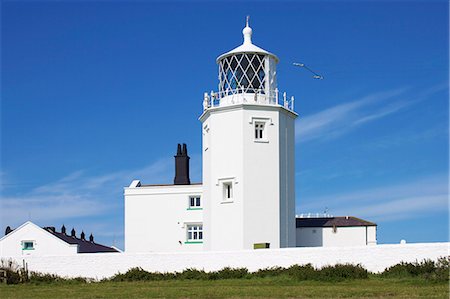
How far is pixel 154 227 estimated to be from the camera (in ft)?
129

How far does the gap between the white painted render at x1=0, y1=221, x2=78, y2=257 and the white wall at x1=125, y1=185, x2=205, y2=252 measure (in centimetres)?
377

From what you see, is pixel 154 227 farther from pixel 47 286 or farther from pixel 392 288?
pixel 392 288

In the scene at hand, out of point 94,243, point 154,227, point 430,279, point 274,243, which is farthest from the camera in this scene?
point 94,243

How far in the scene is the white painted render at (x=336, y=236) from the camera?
3534 centimetres

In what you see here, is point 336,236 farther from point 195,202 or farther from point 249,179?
point 195,202

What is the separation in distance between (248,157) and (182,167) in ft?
32.9

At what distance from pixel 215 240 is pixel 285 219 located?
122 inches

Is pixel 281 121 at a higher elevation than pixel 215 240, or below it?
higher

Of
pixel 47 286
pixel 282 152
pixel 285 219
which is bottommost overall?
pixel 47 286

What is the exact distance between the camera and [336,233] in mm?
35500

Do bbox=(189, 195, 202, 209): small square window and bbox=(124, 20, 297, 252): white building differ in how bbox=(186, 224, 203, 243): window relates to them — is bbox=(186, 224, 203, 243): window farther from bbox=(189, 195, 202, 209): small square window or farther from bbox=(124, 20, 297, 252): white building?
bbox=(124, 20, 297, 252): white building

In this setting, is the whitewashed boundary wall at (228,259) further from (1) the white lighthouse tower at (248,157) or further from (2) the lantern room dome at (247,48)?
(2) the lantern room dome at (247,48)

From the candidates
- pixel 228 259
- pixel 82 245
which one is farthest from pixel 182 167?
pixel 228 259

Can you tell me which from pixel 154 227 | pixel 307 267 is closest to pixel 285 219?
pixel 307 267
